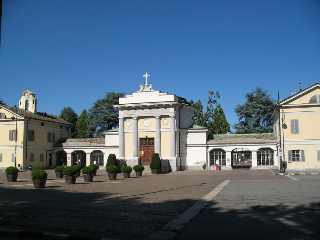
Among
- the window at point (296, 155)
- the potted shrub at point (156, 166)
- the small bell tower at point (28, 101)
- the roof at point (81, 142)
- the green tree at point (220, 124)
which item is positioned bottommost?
the potted shrub at point (156, 166)

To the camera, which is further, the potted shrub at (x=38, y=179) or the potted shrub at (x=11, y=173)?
the potted shrub at (x=11, y=173)

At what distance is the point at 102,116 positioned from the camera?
212 feet

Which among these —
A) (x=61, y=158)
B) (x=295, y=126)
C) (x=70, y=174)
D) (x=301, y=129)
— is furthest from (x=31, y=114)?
(x=301, y=129)

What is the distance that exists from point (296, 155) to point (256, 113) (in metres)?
24.2

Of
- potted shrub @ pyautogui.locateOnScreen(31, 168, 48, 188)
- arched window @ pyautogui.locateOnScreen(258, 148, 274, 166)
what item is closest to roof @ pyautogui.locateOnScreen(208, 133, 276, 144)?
arched window @ pyautogui.locateOnScreen(258, 148, 274, 166)

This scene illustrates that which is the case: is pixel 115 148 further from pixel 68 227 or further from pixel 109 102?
pixel 68 227

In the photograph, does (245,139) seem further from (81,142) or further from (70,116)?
(70,116)

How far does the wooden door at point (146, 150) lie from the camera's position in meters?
41.4

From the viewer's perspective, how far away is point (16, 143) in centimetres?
4369

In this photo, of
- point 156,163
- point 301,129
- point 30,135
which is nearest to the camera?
point 301,129

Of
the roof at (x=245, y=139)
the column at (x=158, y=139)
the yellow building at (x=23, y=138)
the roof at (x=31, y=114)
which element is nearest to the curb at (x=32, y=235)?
the column at (x=158, y=139)

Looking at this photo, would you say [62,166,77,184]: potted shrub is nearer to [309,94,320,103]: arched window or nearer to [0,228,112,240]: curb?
[0,228,112,240]: curb

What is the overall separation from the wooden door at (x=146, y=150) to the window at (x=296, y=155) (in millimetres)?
16479

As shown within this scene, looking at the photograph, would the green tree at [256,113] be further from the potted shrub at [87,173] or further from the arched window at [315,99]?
the potted shrub at [87,173]
